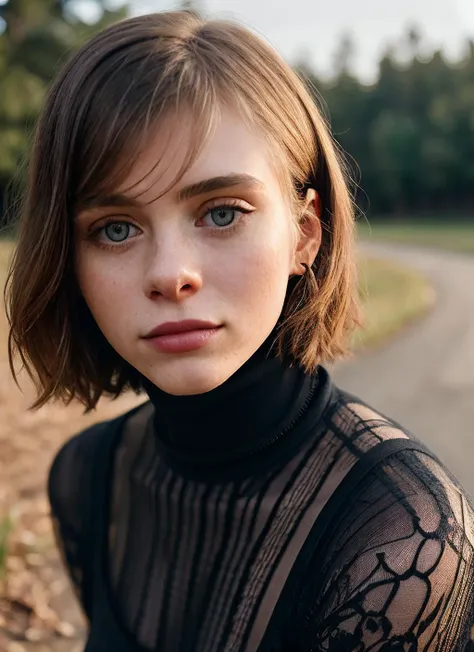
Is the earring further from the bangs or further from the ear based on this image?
the bangs

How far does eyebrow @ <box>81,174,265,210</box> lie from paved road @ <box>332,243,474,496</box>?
13.0 ft

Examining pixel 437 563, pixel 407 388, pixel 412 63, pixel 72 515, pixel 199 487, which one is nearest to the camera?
pixel 437 563

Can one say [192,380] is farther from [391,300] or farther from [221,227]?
[391,300]

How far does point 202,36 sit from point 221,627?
3.90 feet

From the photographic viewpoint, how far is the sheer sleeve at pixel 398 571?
4.06ft

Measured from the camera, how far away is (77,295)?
1.61 meters

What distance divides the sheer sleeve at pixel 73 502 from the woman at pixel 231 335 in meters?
0.26

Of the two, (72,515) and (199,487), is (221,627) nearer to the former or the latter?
(199,487)

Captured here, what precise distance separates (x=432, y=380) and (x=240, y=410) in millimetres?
6369

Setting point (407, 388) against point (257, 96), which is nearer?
point (257, 96)

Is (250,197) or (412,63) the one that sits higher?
(412,63)

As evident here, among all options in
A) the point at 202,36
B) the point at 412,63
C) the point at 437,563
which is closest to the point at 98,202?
the point at 202,36

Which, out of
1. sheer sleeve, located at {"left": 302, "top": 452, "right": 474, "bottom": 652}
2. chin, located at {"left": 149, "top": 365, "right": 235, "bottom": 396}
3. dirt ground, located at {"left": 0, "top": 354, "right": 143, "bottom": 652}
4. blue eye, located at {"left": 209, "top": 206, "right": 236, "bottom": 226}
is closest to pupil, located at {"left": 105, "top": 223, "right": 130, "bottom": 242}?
blue eye, located at {"left": 209, "top": 206, "right": 236, "bottom": 226}

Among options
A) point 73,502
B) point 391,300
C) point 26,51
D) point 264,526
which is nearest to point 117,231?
point 264,526
